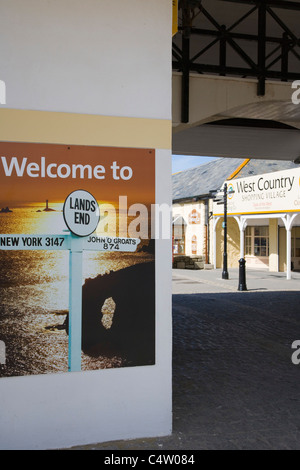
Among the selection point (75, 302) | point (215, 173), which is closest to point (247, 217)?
point (215, 173)

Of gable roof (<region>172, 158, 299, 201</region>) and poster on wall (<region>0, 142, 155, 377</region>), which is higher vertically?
gable roof (<region>172, 158, 299, 201</region>)

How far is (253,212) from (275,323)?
1406 centimetres

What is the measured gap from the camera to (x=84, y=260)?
3.84m

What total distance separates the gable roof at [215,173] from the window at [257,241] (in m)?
3.06

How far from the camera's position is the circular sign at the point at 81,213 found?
12.4 ft

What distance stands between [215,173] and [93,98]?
26.6 meters

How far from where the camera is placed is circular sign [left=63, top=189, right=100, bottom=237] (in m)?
3.78

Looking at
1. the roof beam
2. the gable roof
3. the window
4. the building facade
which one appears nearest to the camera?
the roof beam

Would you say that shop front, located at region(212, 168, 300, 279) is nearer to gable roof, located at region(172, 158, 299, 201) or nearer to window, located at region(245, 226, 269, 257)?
window, located at region(245, 226, 269, 257)

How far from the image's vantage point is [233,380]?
18.5ft

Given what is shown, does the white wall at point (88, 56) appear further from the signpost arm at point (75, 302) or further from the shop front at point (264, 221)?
Result: the shop front at point (264, 221)

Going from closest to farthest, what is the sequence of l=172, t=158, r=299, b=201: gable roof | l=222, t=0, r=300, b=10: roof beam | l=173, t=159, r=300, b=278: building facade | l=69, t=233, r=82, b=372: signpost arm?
l=69, t=233, r=82, b=372: signpost arm → l=222, t=0, r=300, b=10: roof beam → l=173, t=159, r=300, b=278: building facade → l=172, t=158, r=299, b=201: gable roof

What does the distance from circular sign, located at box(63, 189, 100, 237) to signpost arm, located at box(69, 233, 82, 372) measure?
0.26 feet

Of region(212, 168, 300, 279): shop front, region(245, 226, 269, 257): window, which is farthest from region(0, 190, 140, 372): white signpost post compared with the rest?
region(245, 226, 269, 257): window
